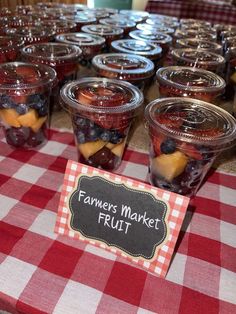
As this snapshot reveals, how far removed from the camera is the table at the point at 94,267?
1.60 ft

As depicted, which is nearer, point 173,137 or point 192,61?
point 173,137

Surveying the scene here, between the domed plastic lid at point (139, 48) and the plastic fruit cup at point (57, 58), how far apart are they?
17 cm

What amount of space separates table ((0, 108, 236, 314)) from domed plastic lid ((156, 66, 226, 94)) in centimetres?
29

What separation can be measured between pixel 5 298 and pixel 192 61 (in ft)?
2.91

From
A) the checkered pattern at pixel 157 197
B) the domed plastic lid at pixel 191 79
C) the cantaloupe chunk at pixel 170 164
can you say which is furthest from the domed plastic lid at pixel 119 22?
the checkered pattern at pixel 157 197

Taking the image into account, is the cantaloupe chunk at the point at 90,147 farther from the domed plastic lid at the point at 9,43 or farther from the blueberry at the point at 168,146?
the domed plastic lid at the point at 9,43

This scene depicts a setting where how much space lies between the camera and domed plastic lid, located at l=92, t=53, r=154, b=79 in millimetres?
886

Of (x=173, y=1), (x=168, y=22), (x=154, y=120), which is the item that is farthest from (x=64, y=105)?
(x=173, y=1)

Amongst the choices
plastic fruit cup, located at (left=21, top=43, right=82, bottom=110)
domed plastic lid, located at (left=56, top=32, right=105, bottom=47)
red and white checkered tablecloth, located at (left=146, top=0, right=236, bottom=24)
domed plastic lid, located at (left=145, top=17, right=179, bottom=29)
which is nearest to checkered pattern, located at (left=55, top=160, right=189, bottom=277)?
plastic fruit cup, located at (left=21, top=43, right=82, bottom=110)

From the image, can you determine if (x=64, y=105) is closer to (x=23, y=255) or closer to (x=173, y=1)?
(x=23, y=255)

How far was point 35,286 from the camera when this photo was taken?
19.5 inches

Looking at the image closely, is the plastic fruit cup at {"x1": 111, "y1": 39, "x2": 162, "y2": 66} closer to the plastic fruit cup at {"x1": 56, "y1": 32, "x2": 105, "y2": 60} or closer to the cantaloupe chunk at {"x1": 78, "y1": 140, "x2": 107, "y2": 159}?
the plastic fruit cup at {"x1": 56, "y1": 32, "x2": 105, "y2": 60}

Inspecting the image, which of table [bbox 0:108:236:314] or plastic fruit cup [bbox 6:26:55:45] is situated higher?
plastic fruit cup [bbox 6:26:55:45]

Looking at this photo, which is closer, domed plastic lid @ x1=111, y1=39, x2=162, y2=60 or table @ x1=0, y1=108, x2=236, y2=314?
table @ x1=0, y1=108, x2=236, y2=314
